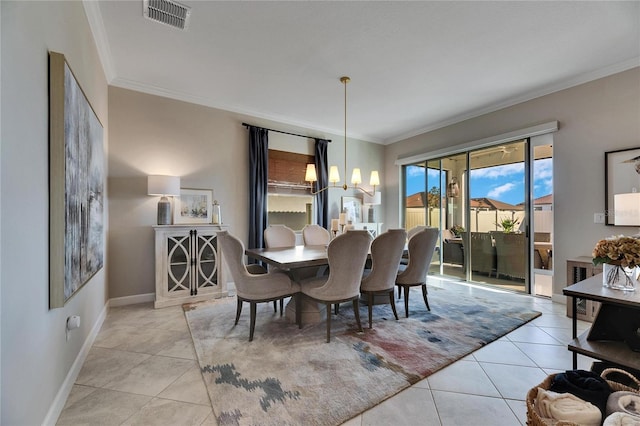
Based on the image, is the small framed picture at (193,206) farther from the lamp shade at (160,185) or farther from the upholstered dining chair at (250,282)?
the upholstered dining chair at (250,282)

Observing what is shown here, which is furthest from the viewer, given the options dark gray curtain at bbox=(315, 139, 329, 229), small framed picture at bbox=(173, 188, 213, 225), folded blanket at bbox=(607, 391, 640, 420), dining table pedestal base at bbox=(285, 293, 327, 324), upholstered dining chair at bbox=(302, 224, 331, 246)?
dark gray curtain at bbox=(315, 139, 329, 229)

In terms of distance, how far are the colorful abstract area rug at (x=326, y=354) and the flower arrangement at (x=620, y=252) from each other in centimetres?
114

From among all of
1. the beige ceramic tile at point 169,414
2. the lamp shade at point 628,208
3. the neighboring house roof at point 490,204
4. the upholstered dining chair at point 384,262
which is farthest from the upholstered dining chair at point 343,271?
the neighboring house roof at point 490,204

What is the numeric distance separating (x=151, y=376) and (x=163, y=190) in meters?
2.16

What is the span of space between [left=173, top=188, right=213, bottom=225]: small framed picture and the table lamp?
0.25m

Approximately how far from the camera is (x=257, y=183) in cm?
445

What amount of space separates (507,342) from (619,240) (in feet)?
4.09

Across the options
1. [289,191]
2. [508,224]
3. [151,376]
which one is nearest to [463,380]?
[151,376]

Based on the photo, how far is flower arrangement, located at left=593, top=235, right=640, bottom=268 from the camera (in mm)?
1632

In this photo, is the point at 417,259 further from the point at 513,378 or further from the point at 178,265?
the point at 178,265

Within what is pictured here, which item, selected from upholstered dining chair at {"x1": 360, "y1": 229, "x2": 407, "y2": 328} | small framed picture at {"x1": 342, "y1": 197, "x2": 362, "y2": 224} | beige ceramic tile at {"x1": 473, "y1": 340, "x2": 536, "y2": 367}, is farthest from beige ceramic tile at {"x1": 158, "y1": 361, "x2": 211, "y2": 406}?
small framed picture at {"x1": 342, "y1": 197, "x2": 362, "y2": 224}

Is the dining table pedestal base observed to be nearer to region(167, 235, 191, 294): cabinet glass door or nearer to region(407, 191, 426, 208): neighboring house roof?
region(167, 235, 191, 294): cabinet glass door

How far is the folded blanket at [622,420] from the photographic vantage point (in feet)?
2.77

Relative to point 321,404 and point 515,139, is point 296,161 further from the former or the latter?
point 321,404
